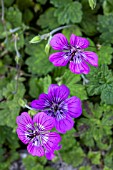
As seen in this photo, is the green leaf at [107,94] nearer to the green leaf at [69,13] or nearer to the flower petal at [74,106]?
the flower petal at [74,106]

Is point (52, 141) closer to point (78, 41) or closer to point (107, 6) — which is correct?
point (78, 41)

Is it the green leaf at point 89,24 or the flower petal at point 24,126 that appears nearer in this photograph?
the flower petal at point 24,126

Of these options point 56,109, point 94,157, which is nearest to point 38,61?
point 56,109

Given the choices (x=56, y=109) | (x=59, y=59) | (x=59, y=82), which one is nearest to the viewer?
(x=59, y=59)

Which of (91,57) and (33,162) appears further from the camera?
(33,162)

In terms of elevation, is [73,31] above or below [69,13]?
below

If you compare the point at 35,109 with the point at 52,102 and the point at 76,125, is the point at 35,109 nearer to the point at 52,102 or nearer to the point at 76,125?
the point at 52,102

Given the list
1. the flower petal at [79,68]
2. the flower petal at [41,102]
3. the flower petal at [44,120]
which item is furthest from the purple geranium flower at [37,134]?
the flower petal at [79,68]

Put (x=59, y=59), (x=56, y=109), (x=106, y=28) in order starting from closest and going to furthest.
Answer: (x=59, y=59) → (x=56, y=109) → (x=106, y=28)
